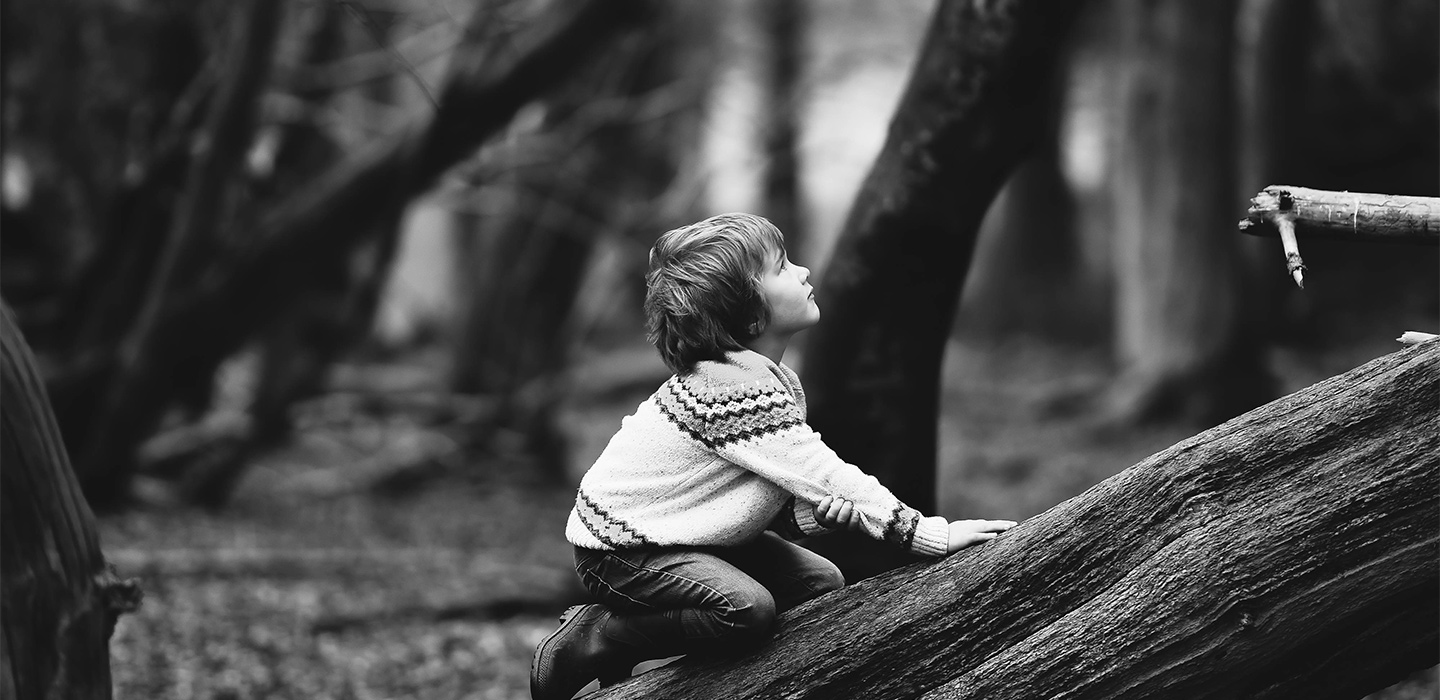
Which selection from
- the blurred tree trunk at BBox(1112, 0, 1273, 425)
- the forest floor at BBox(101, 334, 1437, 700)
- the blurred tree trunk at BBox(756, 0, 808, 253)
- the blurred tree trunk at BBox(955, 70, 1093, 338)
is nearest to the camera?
the forest floor at BBox(101, 334, 1437, 700)

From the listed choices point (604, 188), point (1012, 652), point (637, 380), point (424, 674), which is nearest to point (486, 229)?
point (637, 380)

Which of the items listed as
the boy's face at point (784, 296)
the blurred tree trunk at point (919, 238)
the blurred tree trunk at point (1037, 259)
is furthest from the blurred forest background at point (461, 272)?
the blurred tree trunk at point (1037, 259)

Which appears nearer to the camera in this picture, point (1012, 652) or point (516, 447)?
point (1012, 652)

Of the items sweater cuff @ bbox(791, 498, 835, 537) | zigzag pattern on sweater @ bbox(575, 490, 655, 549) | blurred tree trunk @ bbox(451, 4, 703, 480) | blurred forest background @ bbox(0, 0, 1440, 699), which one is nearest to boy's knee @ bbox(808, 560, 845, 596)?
sweater cuff @ bbox(791, 498, 835, 537)

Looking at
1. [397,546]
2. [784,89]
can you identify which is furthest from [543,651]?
[784,89]

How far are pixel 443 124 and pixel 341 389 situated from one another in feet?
17.4

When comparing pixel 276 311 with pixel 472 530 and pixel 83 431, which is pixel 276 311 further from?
pixel 472 530

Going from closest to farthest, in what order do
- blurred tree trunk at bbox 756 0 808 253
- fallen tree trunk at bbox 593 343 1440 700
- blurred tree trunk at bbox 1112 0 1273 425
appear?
1. fallen tree trunk at bbox 593 343 1440 700
2. blurred tree trunk at bbox 1112 0 1273 425
3. blurred tree trunk at bbox 756 0 808 253

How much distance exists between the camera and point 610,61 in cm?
1151

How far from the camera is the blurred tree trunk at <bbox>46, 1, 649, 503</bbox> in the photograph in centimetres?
754

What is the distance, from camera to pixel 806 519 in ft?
9.19

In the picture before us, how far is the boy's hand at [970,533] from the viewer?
275cm

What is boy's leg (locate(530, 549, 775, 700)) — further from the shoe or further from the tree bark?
the tree bark

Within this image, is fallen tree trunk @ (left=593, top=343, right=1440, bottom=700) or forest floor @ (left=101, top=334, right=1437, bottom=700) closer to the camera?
fallen tree trunk @ (left=593, top=343, right=1440, bottom=700)
